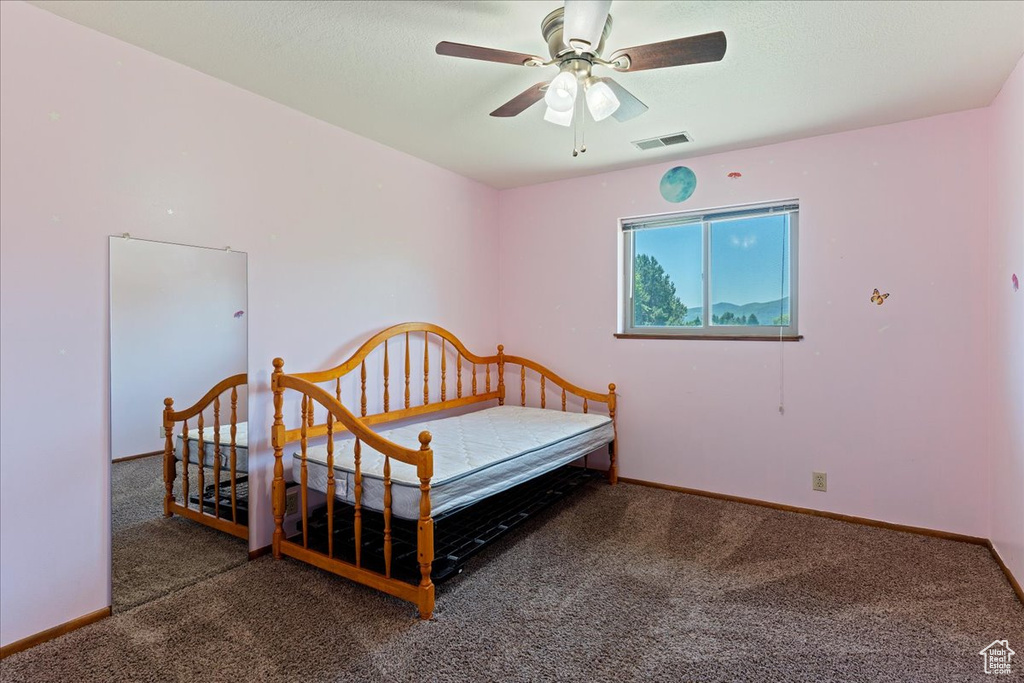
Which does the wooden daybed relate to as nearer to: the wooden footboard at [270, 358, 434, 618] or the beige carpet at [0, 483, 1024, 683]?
the wooden footboard at [270, 358, 434, 618]

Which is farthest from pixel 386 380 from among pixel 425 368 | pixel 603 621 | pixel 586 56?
pixel 586 56

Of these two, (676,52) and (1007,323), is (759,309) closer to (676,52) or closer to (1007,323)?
(1007,323)

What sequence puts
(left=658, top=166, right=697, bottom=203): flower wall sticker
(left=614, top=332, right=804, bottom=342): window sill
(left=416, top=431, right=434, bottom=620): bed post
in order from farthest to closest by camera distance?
(left=658, top=166, right=697, bottom=203): flower wall sticker, (left=614, top=332, right=804, bottom=342): window sill, (left=416, top=431, right=434, bottom=620): bed post

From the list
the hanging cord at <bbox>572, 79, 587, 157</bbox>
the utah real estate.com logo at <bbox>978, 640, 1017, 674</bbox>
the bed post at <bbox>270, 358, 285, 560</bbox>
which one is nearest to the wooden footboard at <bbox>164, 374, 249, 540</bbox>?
the bed post at <bbox>270, 358, 285, 560</bbox>

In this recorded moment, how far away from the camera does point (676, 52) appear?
1.66 metres

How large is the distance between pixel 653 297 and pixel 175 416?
9.89 feet

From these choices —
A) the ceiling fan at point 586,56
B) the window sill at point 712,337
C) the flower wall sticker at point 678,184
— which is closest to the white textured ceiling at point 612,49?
the ceiling fan at point 586,56

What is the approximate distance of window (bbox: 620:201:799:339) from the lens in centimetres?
329

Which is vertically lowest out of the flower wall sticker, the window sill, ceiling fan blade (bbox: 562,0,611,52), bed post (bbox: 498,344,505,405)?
bed post (bbox: 498,344,505,405)

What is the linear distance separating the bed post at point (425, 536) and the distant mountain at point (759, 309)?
7.63 ft

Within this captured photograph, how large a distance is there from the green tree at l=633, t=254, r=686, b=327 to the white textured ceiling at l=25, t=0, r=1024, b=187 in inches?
39.5

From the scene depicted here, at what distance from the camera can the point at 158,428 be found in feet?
7.39

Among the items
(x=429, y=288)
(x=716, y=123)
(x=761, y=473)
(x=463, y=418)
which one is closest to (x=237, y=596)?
(x=463, y=418)

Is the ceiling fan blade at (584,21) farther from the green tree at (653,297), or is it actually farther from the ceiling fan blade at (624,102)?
the green tree at (653,297)
